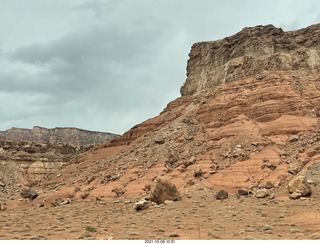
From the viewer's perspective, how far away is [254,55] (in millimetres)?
53938

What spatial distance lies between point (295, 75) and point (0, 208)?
145 feet

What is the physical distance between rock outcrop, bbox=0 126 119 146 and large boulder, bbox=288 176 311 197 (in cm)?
16014

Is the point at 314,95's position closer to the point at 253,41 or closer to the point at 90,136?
the point at 253,41

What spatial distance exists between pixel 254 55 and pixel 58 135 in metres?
159

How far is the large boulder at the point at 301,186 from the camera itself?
23750mm

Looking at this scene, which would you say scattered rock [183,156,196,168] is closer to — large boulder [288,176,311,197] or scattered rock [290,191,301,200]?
large boulder [288,176,311,197]

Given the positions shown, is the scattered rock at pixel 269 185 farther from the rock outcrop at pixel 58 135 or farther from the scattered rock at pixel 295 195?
the rock outcrop at pixel 58 135

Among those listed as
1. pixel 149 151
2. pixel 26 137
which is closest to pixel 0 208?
pixel 149 151

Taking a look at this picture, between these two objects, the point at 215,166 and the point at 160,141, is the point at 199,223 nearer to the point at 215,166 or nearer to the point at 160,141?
the point at 215,166

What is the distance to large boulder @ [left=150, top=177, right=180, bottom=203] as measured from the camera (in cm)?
2586

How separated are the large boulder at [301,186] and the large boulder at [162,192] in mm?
9887

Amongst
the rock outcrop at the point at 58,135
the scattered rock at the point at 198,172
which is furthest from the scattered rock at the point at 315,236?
the rock outcrop at the point at 58,135

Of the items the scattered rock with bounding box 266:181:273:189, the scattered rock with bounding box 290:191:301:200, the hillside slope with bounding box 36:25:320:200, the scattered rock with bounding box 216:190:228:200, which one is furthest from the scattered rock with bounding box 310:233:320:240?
the scattered rock with bounding box 266:181:273:189

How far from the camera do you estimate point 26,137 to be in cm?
18312
